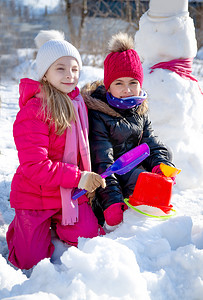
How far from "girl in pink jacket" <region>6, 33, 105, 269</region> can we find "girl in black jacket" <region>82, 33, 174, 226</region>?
0.11m

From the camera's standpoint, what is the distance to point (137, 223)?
1616 millimetres

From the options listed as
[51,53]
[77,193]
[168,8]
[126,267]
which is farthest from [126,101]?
[168,8]

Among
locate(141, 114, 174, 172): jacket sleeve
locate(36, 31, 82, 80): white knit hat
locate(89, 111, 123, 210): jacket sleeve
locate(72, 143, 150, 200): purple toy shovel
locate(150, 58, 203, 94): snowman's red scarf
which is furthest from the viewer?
locate(150, 58, 203, 94): snowman's red scarf

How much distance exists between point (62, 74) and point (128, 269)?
110 cm

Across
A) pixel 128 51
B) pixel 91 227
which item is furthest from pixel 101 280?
pixel 128 51

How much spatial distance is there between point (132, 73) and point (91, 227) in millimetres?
930

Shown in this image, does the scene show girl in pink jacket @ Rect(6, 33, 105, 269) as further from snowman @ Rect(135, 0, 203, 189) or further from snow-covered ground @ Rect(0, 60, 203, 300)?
snowman @ Rect(135, 0, 203, 189)

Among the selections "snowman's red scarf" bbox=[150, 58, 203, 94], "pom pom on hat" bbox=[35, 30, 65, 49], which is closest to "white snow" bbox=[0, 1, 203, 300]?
"pom pom on hat" bbox=[35, 30, 65, 49]

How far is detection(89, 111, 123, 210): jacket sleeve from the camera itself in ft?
6.22

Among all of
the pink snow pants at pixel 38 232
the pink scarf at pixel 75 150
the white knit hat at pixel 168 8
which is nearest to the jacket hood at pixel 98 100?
the pink scarf at pixel 75 150

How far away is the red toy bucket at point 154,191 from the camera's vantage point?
1.67 meters

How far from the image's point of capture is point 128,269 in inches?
43.7

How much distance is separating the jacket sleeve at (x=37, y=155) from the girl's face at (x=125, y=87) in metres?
0.49

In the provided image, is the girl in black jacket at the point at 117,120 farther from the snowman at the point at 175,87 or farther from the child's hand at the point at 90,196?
the snowman at the point at 175,87
